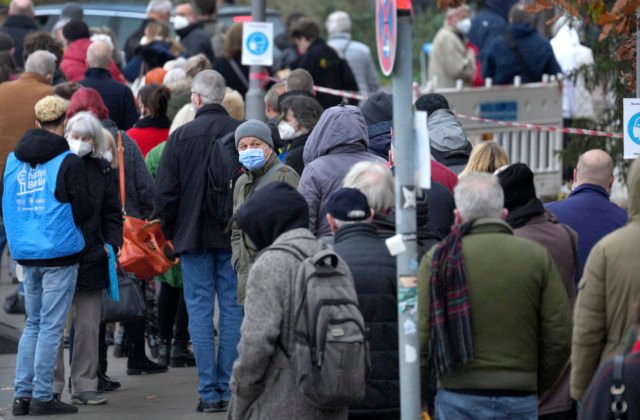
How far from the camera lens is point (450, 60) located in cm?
1738

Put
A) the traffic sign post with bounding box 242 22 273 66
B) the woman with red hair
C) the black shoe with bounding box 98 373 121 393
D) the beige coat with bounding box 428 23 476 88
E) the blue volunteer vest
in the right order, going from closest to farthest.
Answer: the blue volunteer vest < the black shoe with bounding box 98 373 121 393 < the woman with red hair < the traffic sign post with bounding box 242 22 273 66 < the beige coat with bounding box 428 23 476 88

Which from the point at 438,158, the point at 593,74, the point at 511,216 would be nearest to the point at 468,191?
the point at 511,216

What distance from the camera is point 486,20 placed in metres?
19.3

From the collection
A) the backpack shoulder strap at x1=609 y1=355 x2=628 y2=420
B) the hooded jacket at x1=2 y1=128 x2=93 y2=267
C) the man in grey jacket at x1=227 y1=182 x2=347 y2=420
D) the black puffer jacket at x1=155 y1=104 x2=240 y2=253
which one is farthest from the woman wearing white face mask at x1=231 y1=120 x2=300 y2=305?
the backpack shoulder strap at x1=609 y1=355 x2=628 y2=420

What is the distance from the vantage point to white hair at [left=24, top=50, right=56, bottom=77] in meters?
12.1

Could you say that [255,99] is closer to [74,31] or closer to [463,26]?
[74,31]

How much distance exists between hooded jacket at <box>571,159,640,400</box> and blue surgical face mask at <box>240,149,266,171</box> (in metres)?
2.99

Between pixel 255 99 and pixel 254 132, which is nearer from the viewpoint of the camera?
pixel 254 132

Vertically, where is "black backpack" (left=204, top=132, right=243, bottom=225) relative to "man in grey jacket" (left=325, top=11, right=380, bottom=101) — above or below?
below

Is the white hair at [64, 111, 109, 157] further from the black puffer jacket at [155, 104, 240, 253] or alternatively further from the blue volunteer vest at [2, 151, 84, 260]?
the black puffer jacket at [155, 104, 240, 253]

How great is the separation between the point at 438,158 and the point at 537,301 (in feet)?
10.8

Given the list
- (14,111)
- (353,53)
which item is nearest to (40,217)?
(14,111)

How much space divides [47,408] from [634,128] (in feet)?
13.0

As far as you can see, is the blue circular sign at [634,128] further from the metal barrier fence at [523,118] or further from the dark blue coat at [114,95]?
the metal barrier fence at [523,118]
